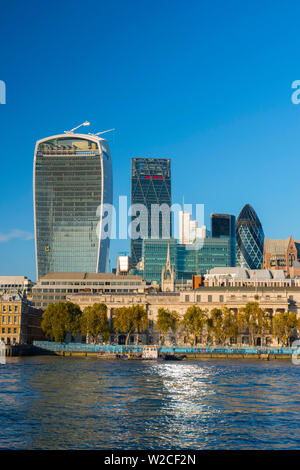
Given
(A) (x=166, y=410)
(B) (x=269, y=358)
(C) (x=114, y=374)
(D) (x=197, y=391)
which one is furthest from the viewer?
(B) (x=269, y=358)

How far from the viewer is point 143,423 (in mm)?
61625

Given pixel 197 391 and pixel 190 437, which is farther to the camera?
pixel 197 391

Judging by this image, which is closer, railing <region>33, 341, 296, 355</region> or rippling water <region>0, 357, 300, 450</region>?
rippling water <region>0, 357, 300, 450</region>

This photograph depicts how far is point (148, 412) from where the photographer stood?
225ft

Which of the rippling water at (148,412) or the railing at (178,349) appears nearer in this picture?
the rippling water at (148,412)

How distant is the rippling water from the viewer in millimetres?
53281

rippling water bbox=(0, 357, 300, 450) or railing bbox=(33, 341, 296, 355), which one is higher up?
railing bbox=(33, 341, 296, 355)

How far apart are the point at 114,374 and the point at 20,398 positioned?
1557 inches

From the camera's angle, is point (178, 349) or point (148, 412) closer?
point (148, 412)

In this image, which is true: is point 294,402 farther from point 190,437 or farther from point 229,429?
point 190,437

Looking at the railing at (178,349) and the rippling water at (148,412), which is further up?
the railing at (178,349)

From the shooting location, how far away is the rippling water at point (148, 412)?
53.3 m
